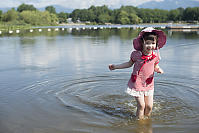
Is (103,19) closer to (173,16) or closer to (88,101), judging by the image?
(173,16)

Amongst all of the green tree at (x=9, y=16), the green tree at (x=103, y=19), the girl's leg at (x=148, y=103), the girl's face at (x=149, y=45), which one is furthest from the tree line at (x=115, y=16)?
the girl's face at (x=149, y=45)

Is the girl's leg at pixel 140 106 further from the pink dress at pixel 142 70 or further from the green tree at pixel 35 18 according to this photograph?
the green tree at pixel 35 18

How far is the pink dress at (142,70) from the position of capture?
382 centimetres

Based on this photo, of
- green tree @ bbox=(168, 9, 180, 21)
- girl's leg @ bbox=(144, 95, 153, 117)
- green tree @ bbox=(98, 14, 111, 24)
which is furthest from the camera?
green tree @ bbox=(168, 9, 180, 21)

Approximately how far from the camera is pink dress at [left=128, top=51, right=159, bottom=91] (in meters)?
3.82

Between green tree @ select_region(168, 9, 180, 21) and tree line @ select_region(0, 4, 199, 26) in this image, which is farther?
green tree @ select_region(168, 9, 180, 21)

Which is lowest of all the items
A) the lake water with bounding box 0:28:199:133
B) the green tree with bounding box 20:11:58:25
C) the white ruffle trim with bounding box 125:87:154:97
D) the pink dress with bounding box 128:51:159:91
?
the lake water with bounding box 0:28:199:133

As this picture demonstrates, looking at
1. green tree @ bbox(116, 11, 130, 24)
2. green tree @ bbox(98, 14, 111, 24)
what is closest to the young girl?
green tree @ bbox(116, 11, 130, 24)

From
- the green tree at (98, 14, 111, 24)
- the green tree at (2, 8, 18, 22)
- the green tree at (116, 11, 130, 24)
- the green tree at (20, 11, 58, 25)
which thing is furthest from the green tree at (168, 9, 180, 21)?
the green tree at (2, 8, 18, 22)

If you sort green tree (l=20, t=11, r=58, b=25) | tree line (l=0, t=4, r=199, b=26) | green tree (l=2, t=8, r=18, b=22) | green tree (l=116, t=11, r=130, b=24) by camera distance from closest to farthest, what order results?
green tree (l=2, t=8, r=18, b=22)
green tree (l=20, t=11, r=58, b=25)
tree line (l=0, t=4, r=199, b=26)
green tree (l=116, t=11, r=130, b=24)

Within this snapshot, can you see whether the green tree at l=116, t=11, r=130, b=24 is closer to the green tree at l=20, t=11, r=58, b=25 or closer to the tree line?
the tree line

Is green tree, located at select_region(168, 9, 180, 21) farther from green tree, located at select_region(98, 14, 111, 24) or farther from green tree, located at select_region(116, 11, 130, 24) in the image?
green tree, located at select_region(98, 14, 111, 24)

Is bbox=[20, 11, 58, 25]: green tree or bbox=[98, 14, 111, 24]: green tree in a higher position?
bbox=[98, 14, 111, 24]: green tree

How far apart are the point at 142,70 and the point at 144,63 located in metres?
0.11
